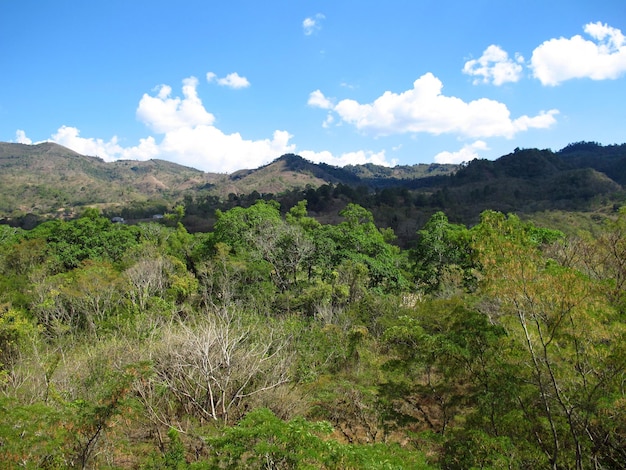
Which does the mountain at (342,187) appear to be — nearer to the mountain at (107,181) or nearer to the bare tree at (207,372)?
the mountain at (107,181)

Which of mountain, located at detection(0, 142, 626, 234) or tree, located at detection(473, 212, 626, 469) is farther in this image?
mountain, located at detection(0, 142, 626, 234)

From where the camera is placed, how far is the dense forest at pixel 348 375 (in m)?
6.04

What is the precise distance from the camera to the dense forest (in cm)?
604

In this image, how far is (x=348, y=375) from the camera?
12211 mm

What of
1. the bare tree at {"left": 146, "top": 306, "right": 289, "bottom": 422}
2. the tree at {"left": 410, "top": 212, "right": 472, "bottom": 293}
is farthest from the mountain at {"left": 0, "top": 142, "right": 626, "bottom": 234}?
the bare tree at {"left": 146, "top": 306, "right": 289, "bottom": 422}

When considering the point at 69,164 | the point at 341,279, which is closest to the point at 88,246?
the point at 341,279

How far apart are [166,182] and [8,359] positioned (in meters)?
→ 166

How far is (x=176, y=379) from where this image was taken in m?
9.28

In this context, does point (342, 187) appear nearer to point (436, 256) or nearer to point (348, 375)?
point (436, 256)

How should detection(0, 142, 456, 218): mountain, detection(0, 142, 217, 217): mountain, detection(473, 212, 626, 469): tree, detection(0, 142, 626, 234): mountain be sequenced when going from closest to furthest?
detection(473, 212, 626, 469): tree
detection(0, 142, 626, 234): mountain
detection(0, 142, 456, 218): mountain
detection(0, 142, 217, 217): mountain

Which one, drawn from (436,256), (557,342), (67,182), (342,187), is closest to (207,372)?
(557,342)

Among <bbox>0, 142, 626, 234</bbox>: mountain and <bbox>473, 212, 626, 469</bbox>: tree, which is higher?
<bbox>0, 142, 626, 234</bbox>: mountain

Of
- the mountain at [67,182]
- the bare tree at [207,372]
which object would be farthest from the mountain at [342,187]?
the bare tree at [207,372]

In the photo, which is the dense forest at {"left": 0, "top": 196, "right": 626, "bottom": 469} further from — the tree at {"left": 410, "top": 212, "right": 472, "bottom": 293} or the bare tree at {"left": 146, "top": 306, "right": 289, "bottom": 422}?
the tree at {"left": 410, "top": 212, "right": 472, "bottom": 293}
